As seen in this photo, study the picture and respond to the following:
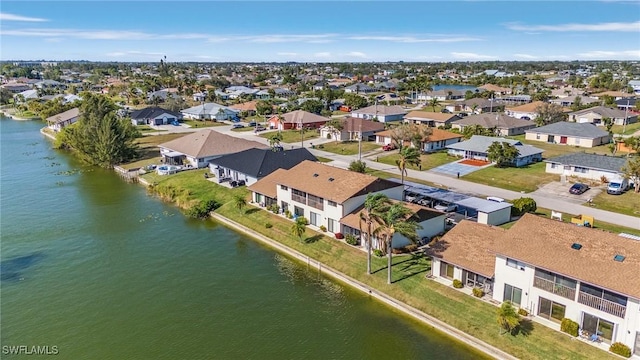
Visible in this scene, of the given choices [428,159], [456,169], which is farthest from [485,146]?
[456,169]

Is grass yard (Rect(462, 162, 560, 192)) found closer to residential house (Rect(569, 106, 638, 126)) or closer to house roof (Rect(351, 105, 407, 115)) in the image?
residential house (Rect(569, 106, 638, 126))

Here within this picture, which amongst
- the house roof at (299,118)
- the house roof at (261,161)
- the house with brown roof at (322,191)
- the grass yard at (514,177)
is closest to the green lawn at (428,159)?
the grass yard at (514,177)

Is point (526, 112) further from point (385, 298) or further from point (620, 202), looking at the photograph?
point (385, 298)

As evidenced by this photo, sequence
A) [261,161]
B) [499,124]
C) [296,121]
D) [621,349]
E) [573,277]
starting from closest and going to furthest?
[621,349] < [573,277] < [261,161] < [499,124] < [296,121]

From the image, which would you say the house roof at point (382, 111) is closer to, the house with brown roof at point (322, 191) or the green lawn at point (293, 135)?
the green lawn at point (293, 135)

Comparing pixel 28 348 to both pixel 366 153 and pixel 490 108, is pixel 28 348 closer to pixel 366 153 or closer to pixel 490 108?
pixel 366 153
